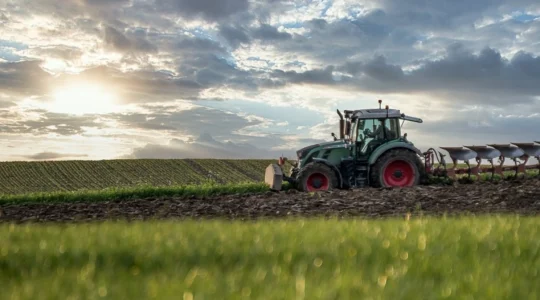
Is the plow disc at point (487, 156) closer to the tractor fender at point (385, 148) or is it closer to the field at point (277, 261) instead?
the tractor fender at point (385, 148)

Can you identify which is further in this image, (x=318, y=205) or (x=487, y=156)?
(x=487, y=156)

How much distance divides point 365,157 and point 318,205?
182 inches

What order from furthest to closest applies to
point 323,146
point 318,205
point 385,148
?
point 323,146 < point 385,148 < point 318,205

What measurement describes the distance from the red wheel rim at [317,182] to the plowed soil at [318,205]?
799 mm

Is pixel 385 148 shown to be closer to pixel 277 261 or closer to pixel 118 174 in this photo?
pixel 277 261

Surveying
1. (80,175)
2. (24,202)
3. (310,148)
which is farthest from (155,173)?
(310,148)

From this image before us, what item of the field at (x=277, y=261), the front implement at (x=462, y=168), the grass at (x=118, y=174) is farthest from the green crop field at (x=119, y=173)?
the field at (x=277, y=261)

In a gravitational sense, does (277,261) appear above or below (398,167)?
below

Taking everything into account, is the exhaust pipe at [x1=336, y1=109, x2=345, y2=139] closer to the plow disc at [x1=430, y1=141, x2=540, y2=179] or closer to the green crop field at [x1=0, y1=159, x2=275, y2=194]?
the plow disc at [x1=430, y1=141, x2=540, y2=179]

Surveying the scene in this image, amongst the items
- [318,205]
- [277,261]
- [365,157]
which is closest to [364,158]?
[365,157]

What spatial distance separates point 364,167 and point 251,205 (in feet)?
17.1

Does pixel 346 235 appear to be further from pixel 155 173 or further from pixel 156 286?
pixel 155 173

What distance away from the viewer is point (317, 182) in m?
22.1

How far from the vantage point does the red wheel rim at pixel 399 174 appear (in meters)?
22.5
